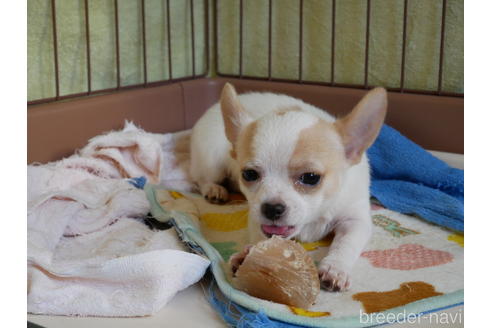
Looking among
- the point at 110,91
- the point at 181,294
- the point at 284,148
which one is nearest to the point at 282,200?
the point at 284,148

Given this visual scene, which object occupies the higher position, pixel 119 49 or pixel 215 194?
pixel 119 49

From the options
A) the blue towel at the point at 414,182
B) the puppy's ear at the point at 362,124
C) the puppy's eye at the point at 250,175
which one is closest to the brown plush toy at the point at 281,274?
the puppy's eye at the point at 250,175

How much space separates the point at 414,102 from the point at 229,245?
1169mm

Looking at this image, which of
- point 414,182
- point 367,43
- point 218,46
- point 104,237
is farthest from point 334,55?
point 104,237

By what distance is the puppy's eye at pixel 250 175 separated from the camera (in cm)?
155

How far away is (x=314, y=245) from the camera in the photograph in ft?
5.83

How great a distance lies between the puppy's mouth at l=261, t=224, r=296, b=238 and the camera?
1552mm

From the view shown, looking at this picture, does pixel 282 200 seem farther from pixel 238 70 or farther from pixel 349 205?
pixel 238 70

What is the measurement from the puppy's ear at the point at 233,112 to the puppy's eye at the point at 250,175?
22 cm

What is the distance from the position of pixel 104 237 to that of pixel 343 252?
722 mm

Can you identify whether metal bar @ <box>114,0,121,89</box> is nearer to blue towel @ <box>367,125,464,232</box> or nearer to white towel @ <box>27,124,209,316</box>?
white towel @ <box>27,124,209,316</box>

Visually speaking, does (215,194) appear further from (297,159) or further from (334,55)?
(334,55)

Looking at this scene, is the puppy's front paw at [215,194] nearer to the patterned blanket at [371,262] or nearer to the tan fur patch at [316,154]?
the patterned blanket at [371,262]

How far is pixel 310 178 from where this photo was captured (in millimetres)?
1526
